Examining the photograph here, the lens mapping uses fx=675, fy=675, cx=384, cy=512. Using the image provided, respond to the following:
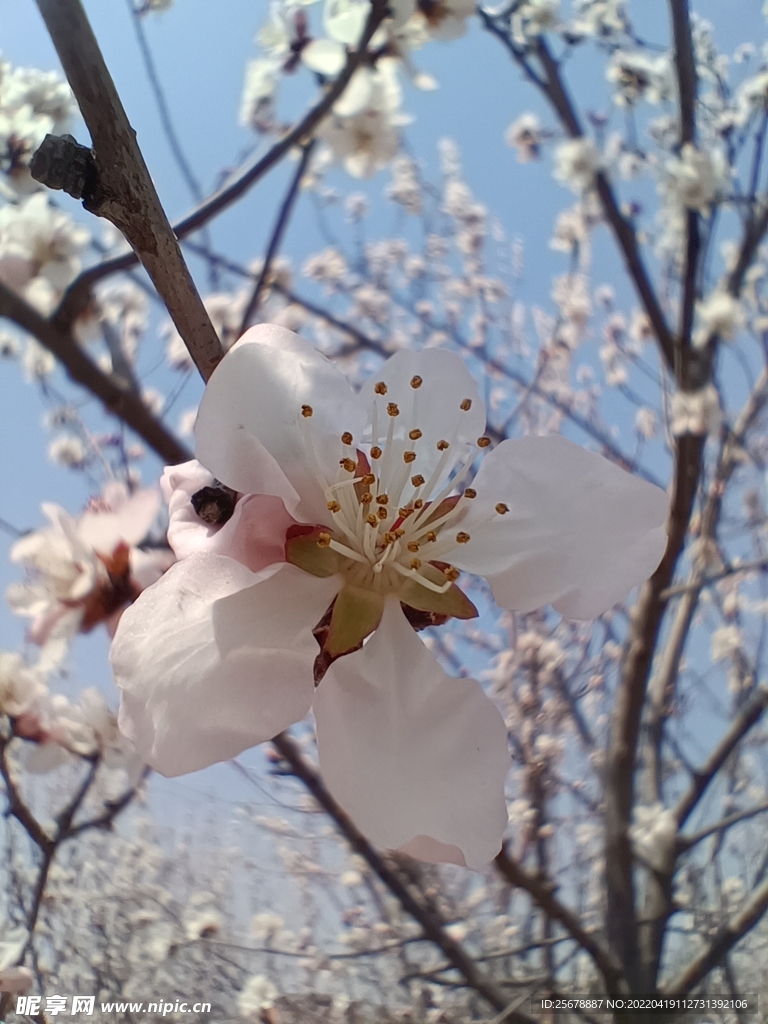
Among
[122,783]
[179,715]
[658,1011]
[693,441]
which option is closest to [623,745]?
[658,1011]

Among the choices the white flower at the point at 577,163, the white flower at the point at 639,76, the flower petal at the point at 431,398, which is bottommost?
the flower petal at the point at 431,398

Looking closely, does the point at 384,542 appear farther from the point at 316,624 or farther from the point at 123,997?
the point at 123,997

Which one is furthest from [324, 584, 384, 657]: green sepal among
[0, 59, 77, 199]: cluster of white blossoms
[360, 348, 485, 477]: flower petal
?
[0, 59, 77, 199]: cluster of white blossoms

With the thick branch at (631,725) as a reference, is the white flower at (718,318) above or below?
above

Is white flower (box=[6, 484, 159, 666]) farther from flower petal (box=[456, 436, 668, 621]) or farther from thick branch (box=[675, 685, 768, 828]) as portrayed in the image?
thick branch (box=[675, 685, 768, 828])

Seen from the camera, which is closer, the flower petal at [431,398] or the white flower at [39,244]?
the flower petal at [431,398]

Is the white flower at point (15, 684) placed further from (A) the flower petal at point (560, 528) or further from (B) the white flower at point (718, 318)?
(B) the white flower at point (718, 318)

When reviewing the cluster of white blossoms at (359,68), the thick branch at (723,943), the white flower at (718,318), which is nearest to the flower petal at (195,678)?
the cluster of white blossoms at (359,68)

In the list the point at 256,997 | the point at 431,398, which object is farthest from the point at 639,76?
the point at 256,997
